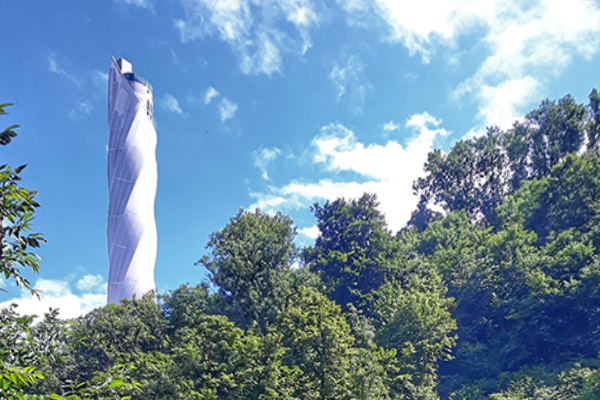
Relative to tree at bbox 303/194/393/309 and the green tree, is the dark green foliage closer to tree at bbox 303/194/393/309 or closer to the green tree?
tree at bbox 303/194/393/309

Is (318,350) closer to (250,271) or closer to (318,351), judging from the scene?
(318,351)

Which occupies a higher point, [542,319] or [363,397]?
[542,319]

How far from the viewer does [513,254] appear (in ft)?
126

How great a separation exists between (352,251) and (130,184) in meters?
27.0

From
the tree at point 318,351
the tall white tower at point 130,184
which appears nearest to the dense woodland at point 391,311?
the tree at point 318,351

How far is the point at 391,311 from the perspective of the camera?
115 ft

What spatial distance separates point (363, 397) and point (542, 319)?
21.1 m

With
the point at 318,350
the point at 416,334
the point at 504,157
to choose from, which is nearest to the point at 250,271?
the point at 318,350

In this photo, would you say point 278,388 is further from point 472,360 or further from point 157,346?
point 472,360

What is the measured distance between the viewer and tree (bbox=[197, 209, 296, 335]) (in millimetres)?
31328

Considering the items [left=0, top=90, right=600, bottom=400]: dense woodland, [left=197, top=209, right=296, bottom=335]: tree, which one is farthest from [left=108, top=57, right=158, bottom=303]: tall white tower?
[left=197, top=209, right=296, bottom=335]: tree

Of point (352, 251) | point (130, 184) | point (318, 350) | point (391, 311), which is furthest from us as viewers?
point (130, 184)

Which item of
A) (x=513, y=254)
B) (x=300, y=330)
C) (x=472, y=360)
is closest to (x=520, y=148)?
(x=513, y=254)

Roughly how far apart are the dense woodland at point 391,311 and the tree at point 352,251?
15cm
